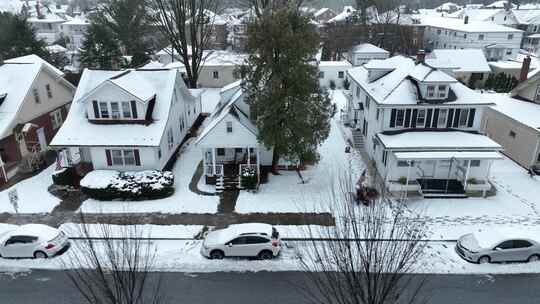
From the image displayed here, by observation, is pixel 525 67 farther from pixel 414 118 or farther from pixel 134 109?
pixel 134 109

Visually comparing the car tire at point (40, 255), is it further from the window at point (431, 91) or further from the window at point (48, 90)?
the window at point (431, 91)

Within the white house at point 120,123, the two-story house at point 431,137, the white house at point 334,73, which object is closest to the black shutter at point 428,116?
the two-story house at point 431,137

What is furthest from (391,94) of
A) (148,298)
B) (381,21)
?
(381,21)

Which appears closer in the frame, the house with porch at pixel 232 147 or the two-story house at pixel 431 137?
the two-story house at pixel 431 137

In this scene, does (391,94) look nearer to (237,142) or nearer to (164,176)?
(237,142)

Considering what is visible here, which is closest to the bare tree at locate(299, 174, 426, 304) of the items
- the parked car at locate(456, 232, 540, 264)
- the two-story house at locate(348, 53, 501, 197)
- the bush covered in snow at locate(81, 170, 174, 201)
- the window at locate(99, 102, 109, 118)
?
the parked car at locate(456, 232, 540, 264)

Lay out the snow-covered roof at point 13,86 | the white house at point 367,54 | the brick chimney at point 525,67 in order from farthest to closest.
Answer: the white house at point 367,54 → the brick chimney at point 525,67 → the snow-covered roof at point 13,86

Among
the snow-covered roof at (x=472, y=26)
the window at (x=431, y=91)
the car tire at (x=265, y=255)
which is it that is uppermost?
the snow-covered roof at (x=472, y=26)

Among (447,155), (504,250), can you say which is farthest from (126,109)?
(504,250)
